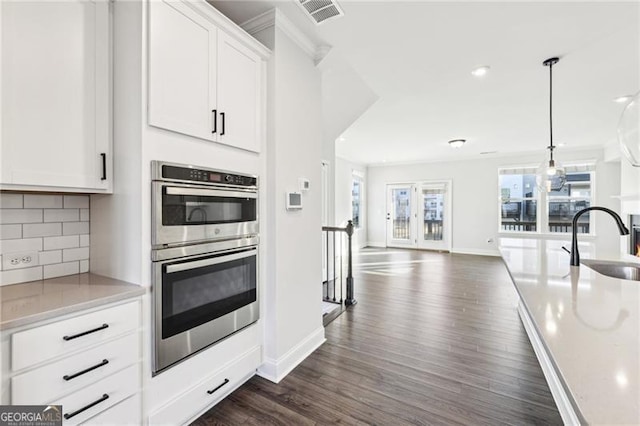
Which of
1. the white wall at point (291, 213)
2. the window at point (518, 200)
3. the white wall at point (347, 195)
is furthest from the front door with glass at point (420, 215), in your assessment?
the white wall at point (291, 213)

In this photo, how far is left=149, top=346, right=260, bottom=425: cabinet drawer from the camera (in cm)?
151

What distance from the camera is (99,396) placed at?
4.11 feet

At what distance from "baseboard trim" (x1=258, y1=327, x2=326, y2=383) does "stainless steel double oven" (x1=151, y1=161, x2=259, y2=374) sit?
389 mm

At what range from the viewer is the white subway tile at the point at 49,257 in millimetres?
1547

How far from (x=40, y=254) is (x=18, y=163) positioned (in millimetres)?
548

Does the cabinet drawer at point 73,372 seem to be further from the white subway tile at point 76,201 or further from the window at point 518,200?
the window at point 518,200

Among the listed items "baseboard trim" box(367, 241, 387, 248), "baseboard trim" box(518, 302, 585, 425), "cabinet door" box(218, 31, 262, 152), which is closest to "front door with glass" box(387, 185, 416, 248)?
"baseboard trim" box(367, 241, 387, 248)

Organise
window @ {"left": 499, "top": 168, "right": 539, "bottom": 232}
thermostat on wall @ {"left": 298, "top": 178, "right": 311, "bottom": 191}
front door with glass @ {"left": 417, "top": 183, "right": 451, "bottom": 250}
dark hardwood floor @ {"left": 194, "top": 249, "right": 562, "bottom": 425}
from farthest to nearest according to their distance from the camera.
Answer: front door with glass @ {"left": 417, "top": 183, "right": 451, "bottom": 250} → window @ {"left": 499, "top": 168, "right": 539, "bottom": 232} → thermostat on wall @ {"left": 298, "top": 178, "right": 311, "bottom": 191} → dark hardwood floor @ {"left": 194, "top": 249, "right": 562, "bottom": 425}

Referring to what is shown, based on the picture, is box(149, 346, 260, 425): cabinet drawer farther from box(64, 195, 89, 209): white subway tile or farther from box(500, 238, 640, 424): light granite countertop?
box(500, 238, 640, 424): light granite countertop

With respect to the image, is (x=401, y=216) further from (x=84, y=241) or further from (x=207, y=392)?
(x=84, y=241)

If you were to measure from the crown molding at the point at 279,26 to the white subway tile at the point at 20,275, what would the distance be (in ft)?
6.72

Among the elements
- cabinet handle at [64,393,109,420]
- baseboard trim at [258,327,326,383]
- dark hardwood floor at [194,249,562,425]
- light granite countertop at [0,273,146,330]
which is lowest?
dark hardwood floor at [194,249,562,425]

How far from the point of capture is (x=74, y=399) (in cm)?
118

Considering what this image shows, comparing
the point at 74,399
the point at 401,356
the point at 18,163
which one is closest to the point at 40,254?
the point at 18,163
